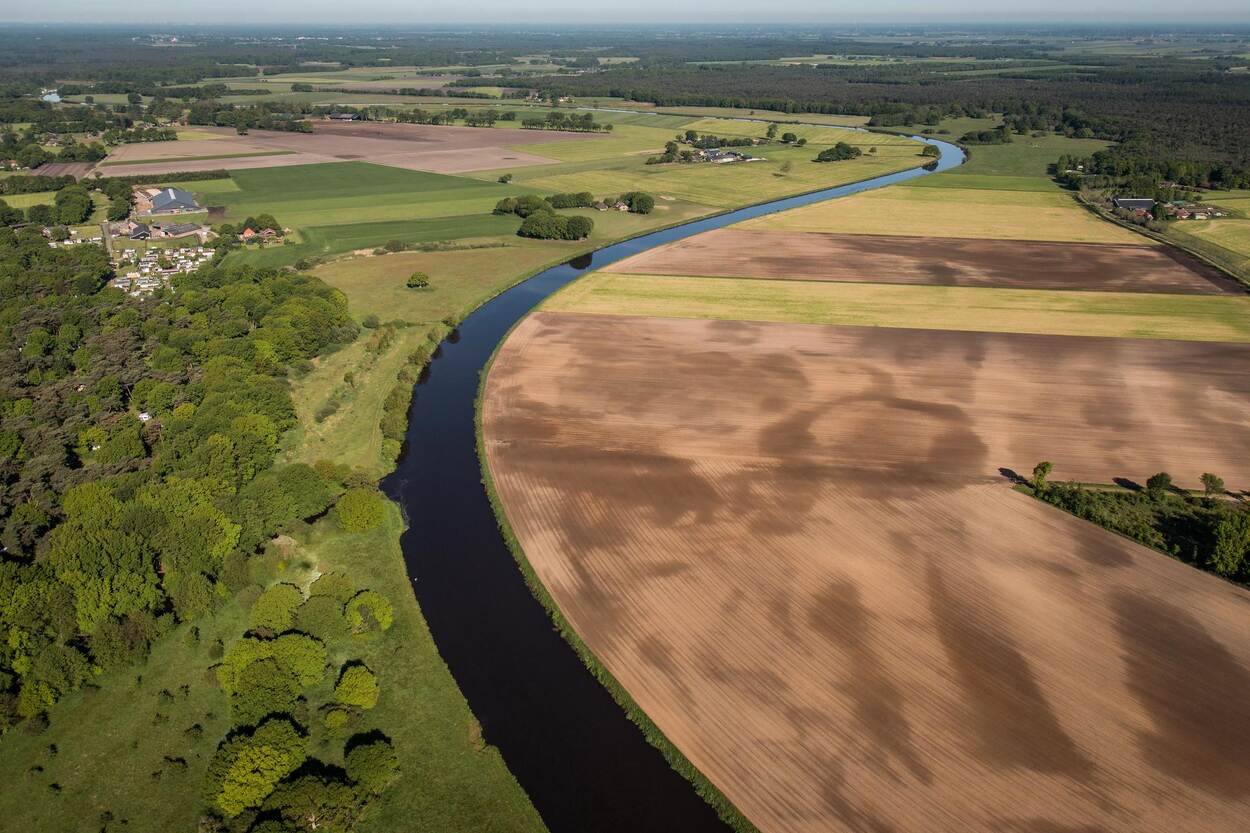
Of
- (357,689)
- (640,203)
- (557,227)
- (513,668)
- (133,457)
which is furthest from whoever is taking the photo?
(640,203)

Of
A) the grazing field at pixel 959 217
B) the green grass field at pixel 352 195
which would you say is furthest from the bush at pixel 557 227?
the grazing field at pixel 959 217

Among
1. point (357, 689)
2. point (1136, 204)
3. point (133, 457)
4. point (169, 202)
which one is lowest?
point (357, 689)

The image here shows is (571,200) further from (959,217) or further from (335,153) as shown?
(335,153)

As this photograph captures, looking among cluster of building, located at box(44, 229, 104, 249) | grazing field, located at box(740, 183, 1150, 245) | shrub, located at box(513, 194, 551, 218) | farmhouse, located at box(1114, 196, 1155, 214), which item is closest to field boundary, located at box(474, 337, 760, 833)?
shrub, located at box(513, 194, 551, 218)

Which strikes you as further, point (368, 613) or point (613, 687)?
point (368, 613)

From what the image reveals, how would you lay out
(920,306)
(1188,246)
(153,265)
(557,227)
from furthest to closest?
(557,227) → (1188,246) → (153,265) → (920,306)

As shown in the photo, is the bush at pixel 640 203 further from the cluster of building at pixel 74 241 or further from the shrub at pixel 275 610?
the shrub at pixel 275 610

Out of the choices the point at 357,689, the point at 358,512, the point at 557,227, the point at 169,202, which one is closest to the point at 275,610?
the point at 357,689
